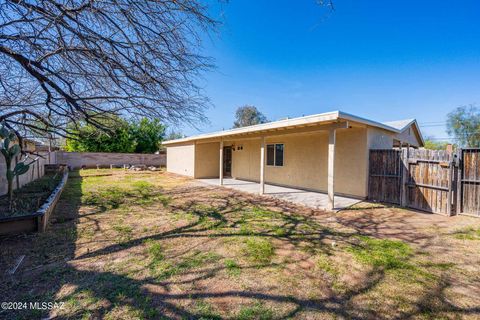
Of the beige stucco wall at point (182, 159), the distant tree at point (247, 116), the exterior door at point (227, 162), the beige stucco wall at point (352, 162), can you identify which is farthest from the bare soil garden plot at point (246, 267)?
the distant tree at point (247, 116)

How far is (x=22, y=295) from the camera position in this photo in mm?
2223

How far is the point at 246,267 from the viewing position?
2883 mm

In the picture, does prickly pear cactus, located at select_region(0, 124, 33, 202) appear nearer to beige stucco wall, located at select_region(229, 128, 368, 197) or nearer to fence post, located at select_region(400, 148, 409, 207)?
beige stucco wall, located at select_region(229, 128, 368, 197)

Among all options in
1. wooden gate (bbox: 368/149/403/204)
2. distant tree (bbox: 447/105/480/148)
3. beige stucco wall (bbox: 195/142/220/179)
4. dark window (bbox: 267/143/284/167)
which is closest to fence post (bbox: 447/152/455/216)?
wooden gate (bbox: 368/149/403/204)

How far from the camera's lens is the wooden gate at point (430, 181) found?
18.0 feet

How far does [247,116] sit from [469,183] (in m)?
35.6

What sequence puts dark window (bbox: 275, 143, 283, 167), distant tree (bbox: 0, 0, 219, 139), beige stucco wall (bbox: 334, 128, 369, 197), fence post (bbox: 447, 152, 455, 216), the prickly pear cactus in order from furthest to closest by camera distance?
dark window (bbox: 275, 143, 283, 167), beige stucco wall (bbox: 334, 128, 369, 197), fence post (bbox: 447, 152, 455, 216), the prickly pear cactus, distant tree (bbox: 0, 0, 219, 139)

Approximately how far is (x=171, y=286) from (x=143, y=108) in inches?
120

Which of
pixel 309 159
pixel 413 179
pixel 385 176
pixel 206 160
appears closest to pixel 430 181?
pixel 413 179

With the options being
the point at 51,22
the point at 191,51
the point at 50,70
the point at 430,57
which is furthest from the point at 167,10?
the point at 430,57

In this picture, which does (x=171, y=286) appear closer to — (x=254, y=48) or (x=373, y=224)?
(x=373, y=224)

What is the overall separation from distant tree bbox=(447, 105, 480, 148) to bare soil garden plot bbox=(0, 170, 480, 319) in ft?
97.7

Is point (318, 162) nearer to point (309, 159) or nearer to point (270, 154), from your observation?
point (309, 159)

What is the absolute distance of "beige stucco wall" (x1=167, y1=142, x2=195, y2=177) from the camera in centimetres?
1389
